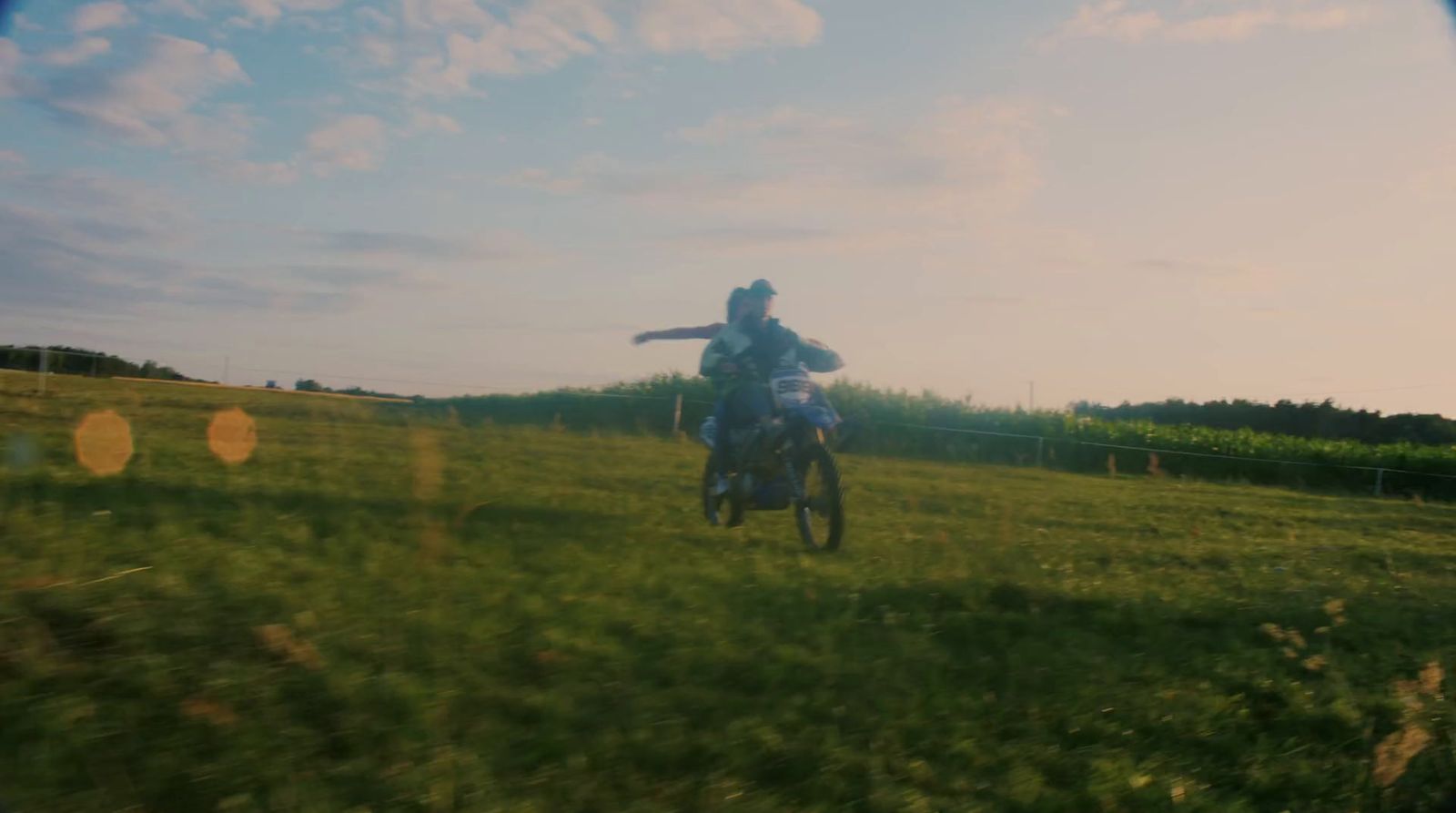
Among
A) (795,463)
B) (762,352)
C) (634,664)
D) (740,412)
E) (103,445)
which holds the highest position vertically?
(762,352)

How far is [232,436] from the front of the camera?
13.0m

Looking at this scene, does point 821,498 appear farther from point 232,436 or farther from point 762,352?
point 232,436

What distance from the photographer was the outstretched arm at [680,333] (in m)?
9.42

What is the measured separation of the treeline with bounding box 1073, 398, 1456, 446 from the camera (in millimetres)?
44406

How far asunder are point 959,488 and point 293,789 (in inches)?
521

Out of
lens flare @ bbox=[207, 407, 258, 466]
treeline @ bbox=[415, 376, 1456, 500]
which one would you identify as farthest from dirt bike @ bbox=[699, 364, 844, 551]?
treeline @ bbox=[415, 376, 1456, 500]

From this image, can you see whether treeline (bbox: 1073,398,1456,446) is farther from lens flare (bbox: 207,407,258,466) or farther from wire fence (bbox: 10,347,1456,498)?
lens flare (bbox: 207,407,258,466)

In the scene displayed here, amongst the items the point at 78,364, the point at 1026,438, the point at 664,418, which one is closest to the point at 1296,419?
the point at 1026,438

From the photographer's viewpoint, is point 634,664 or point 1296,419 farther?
point 1296,419

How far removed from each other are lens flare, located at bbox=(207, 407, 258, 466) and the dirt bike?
4.59 metres

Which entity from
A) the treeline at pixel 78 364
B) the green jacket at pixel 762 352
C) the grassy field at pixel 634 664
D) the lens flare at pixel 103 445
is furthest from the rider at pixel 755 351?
the treeline at pixel 78 364

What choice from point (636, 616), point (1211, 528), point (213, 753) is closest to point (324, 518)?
point (636, 616)

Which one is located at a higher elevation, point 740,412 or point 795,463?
point 740,412

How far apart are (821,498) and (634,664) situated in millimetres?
3977
